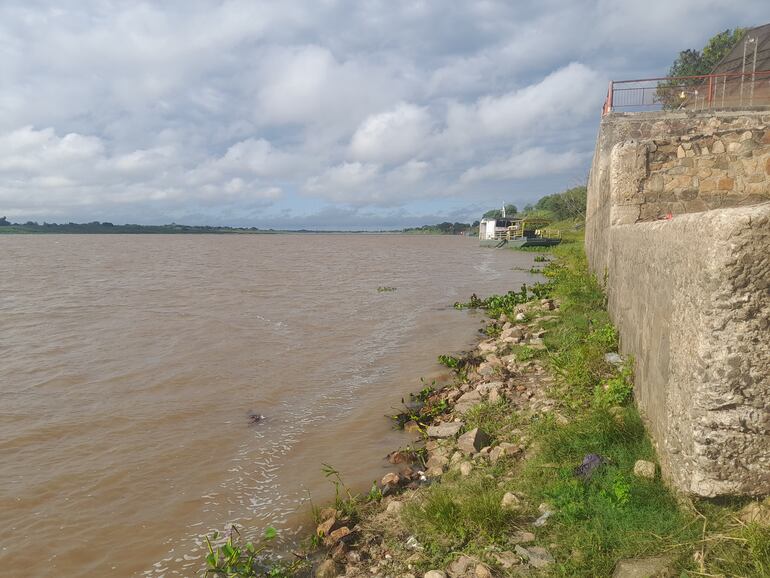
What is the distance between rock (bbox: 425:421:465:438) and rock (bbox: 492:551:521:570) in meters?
2.17

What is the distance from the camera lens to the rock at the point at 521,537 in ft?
10.6

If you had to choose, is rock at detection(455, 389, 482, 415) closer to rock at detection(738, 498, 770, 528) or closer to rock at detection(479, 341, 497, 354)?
rock at detection(479, 341, 497, 354)

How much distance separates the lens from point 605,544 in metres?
2.99

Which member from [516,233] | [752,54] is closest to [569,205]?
[516,233]

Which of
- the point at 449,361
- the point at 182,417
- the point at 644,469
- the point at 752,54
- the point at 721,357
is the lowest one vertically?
the point at 182,417

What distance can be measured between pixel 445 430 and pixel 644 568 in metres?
2.81

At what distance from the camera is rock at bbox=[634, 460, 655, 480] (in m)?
3.42

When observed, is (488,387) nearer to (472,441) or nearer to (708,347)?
(472,441)

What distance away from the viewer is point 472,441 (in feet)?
16.0

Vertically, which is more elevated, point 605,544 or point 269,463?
point 605,544

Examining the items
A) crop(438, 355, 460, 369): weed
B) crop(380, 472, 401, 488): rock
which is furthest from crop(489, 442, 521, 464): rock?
crop(438, 355, 460, 369): weed

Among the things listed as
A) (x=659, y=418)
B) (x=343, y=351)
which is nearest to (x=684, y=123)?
(x=343, y=351)

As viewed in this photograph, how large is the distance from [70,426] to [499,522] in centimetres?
535

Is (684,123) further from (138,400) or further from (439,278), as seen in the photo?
(138,400)
